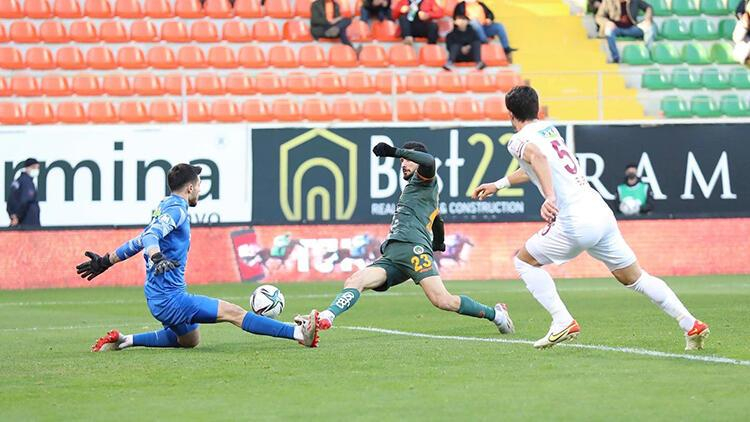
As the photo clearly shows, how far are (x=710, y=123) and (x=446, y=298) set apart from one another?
15.2 m

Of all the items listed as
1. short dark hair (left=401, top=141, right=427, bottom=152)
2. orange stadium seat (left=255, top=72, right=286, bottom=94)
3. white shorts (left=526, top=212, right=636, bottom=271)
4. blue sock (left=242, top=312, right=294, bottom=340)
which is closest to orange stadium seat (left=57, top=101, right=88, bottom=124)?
orange stadium seat (left=255, top=72, right=286, bottom=94)

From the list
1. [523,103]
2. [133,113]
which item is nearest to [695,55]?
[133,113]

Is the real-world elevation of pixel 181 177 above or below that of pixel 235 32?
below

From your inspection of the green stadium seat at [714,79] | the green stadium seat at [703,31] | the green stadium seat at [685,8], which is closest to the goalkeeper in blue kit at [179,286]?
the green stadium seat at [714,79]

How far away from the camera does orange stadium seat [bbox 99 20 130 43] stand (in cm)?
2769

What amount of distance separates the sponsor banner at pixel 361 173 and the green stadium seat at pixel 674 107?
13.4 ft

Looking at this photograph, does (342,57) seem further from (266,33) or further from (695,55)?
(695,55)

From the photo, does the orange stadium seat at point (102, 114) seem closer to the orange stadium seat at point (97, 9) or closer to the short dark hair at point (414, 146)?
the orange stadium seat at point (97, 9)

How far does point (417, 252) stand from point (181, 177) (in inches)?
89.7

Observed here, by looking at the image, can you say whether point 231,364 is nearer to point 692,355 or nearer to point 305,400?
→ point 305,400

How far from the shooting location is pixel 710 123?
25.9 meters

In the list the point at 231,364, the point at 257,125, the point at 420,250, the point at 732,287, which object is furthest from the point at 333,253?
the point at 231,364

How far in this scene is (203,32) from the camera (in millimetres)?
28062

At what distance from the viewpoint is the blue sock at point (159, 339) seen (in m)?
11.5
